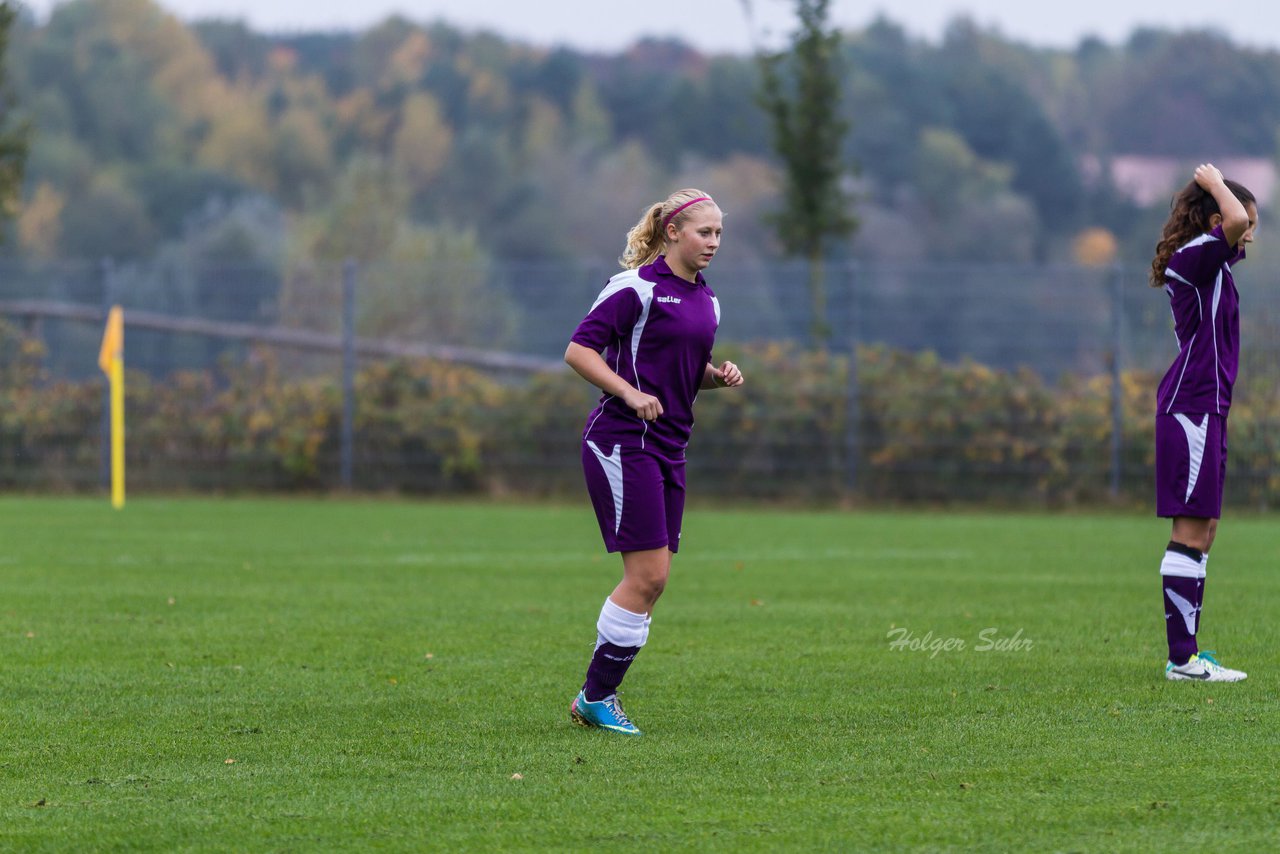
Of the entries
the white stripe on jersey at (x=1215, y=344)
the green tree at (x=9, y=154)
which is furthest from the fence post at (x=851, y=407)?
the white stripe on jersey at (x=1215, y=344)

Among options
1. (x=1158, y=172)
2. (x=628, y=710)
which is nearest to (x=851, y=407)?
(x=628, y=710)

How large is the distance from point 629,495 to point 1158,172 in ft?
384

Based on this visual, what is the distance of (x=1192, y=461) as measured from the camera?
291 inches

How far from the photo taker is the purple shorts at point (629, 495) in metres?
6.27

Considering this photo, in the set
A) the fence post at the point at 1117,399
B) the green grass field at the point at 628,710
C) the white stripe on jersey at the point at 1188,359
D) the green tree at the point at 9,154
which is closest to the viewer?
the green grass field at the point at 628,710

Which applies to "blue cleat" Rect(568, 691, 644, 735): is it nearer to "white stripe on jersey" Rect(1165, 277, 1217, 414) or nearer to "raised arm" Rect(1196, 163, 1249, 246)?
"white stripe on jersey" Rect(1165, 277, 1217, 414)

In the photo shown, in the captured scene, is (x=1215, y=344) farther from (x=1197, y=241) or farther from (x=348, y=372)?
(x=348, y=372)

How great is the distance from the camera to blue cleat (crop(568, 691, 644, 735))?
6.24 m

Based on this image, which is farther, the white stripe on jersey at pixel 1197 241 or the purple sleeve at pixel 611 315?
the white stripe on jersey at pixel 1197 241

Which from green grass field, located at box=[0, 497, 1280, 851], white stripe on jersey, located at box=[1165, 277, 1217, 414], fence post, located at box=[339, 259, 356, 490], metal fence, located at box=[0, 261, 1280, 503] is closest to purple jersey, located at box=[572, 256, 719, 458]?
green grass field, located at box=[0, 497, 1280, 851]

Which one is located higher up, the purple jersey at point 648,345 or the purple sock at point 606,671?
the purple jersey at point 648,345

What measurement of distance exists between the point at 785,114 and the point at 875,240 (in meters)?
77.9

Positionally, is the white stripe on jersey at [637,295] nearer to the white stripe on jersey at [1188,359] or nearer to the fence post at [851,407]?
the white stripe on jersey at [1188,359]

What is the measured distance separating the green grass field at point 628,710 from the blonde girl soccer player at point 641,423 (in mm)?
349
